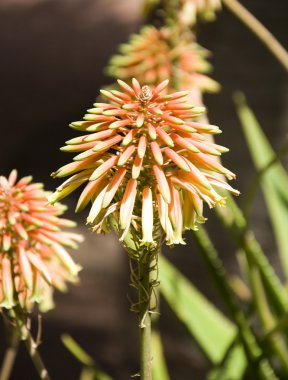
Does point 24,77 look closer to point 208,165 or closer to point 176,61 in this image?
point 176,61

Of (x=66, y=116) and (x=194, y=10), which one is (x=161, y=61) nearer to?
(x=194, y=10)

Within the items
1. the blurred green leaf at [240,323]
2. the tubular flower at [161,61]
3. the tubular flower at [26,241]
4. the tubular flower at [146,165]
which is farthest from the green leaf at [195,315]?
the tubular flower at [146,165]

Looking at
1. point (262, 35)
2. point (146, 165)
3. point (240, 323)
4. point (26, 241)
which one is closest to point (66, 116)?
point (262, 35)

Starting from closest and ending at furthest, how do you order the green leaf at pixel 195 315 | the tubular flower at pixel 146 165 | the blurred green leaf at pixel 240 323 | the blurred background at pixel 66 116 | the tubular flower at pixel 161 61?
the tubular flower at pixel 146 165, the blurred green leaf at pixel 240 323, the tubular flower at pixel 161 61, the green leaf at pixel 195 315, the blurred background at pixel 66 116

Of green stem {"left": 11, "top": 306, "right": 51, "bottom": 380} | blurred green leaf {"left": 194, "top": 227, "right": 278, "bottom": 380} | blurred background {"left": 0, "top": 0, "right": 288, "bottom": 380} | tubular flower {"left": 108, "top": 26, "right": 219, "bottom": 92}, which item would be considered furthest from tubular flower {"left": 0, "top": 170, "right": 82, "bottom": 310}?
blurred background {"left": 0, "top": 0, "right": 288, "bottom": 380}

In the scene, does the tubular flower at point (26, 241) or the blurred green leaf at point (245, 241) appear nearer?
the tubular flower at point (26, 241)

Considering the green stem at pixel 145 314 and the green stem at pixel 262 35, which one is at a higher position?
the green stem at pixel 262 35

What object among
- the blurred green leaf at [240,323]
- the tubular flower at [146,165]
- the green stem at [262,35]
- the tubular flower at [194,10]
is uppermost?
the tubular flower at [194,10]

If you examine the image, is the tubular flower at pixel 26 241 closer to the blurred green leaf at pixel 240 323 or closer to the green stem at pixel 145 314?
the green stem at pixel 145 314
